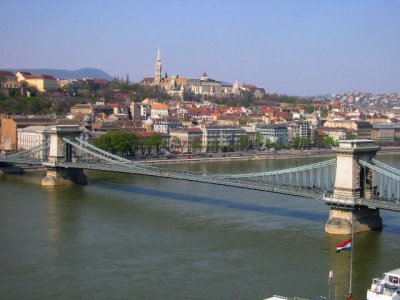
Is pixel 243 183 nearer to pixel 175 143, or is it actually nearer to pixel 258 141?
pixel 175 143

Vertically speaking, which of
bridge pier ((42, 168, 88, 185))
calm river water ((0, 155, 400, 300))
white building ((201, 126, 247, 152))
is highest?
white building ((201, 126, 247, 152))

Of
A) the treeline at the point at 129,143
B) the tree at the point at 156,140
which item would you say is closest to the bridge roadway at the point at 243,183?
the treeline at the point at 129,143

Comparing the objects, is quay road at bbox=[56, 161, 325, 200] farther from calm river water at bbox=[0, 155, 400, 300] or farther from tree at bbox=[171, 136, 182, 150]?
tree at bbox=[171, 136, 182, 150]

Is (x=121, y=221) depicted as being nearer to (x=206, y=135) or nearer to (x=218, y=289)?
(x=218, y=289)

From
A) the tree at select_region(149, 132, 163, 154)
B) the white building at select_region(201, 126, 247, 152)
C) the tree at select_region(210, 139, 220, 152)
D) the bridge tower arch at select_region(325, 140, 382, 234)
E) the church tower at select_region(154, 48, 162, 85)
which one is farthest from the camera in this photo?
the church tower at select_region(154, 48, 162, 85)

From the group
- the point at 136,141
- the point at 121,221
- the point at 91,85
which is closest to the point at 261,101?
the point at 91,85

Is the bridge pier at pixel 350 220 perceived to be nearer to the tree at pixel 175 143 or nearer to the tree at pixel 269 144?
the tree at pixel 175 143

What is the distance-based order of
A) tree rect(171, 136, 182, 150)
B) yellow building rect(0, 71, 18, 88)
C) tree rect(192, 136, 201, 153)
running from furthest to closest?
yellow building rect(0, 71, 18, 88)
tree rect(171, 136, 182, 150)
tree rect(192, 136, 201, 153)

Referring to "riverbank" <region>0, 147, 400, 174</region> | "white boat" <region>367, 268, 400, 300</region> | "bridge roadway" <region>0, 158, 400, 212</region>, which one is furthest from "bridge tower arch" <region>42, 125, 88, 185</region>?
"white boat" <region>367, 268, 400, 300</region>
